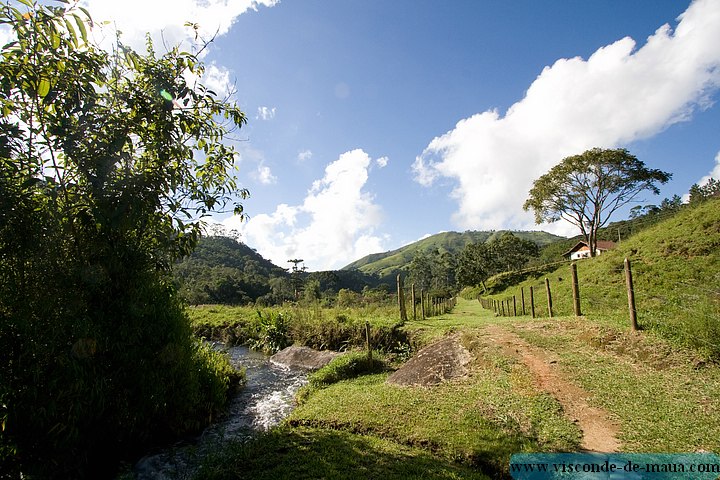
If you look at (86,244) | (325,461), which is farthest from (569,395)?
(86,244)

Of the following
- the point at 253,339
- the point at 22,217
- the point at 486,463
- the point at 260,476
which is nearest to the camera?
the point at 22,217

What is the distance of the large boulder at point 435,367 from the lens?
8.92 metres

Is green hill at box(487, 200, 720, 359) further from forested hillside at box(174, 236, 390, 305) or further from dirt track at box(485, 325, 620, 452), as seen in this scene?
forested hillside at box(174, 236, 390, 305)

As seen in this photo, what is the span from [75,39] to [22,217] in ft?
7.55

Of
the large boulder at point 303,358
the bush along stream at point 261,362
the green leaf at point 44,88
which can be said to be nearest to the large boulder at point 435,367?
the bush along stream at point 261,362

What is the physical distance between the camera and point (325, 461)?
515 centimetres

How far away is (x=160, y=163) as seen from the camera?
557 cm

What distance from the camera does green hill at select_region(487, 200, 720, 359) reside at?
318 inches

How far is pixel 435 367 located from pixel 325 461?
16.5 ft

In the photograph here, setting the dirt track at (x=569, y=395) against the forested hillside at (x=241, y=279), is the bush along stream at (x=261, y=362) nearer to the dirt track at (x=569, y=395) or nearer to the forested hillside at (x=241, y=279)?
the forested hillside at (x=241, y=279)

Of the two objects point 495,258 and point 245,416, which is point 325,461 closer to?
point 245,416

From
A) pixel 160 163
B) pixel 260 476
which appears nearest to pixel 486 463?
pixel 260 476

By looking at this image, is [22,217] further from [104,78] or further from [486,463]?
[486,463]

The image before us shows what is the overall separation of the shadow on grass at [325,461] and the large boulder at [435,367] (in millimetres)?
3186
